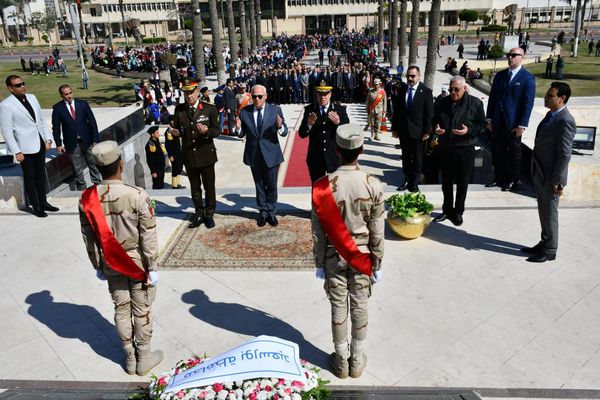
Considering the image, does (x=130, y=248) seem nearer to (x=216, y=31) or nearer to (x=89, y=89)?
(x=216, y=31)

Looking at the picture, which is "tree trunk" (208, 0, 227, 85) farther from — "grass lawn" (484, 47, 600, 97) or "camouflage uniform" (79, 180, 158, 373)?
"camouflage uniform" (79, 180, 158, 373)

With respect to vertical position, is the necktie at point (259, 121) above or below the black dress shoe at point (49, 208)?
above

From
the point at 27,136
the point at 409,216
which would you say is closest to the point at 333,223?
the point at 409,216

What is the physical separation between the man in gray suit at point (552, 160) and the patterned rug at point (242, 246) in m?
2.90

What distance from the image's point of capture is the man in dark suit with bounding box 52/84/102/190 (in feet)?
29.1

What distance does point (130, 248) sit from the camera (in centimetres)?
420

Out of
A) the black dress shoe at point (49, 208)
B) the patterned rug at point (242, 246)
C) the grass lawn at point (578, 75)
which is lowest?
the grass lawn at point (578, 75)

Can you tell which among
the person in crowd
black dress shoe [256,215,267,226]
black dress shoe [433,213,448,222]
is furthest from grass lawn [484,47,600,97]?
black dress shoe [256,215,267,226]

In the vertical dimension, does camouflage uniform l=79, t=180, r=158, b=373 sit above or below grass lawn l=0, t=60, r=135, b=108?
above

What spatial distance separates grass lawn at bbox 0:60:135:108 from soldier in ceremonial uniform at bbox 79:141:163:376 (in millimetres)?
23708

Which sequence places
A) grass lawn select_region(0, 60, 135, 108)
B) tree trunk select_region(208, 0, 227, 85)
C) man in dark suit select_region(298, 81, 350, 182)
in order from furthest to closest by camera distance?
grass lawn select_region(0, 60, 135, 108) < tree trunk select_region(208, 0, 227, 85) < man in dark suit select_region(298, 81, 350, 182)

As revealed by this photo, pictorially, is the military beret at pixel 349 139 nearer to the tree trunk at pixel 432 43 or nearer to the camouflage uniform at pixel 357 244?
the camouflage uniform at pixel 357 244

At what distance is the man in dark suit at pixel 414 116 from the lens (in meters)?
8.52

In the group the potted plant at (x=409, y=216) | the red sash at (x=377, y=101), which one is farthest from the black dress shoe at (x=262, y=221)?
the red sash at (x=377, y=101)
